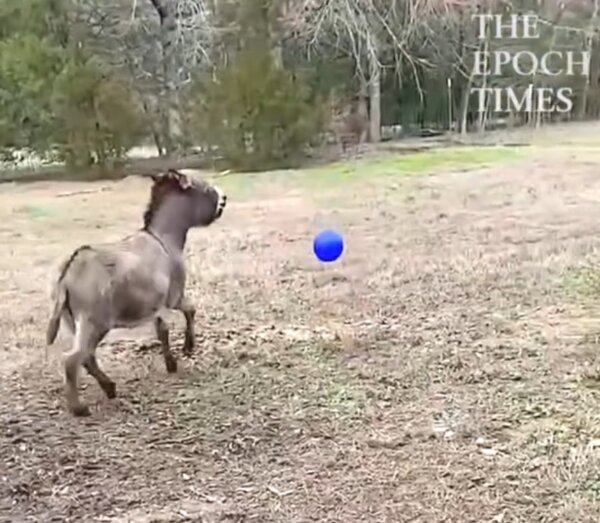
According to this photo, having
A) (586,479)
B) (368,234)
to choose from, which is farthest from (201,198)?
(368,234)

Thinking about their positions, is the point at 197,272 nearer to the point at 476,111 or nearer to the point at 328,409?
the point at 328,409

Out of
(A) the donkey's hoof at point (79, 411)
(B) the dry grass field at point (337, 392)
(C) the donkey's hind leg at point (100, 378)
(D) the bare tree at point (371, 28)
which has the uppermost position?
(D) the bare tree at point (371, 28)

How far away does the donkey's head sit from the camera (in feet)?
14.5

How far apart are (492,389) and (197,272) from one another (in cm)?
292

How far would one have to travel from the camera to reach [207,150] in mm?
14531

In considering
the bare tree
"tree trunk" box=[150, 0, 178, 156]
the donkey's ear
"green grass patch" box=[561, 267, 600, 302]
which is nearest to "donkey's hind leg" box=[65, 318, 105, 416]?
the donkey's ear

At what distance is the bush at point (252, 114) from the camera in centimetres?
1397

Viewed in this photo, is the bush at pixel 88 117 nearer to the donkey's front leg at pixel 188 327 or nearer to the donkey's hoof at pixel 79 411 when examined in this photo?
the donkey's front leg at pixel 188 327

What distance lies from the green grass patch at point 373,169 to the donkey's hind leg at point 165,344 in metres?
6.61

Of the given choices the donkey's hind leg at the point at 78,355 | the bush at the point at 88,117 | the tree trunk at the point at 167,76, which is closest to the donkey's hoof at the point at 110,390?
the donkey's hind leg at the point at 78,355

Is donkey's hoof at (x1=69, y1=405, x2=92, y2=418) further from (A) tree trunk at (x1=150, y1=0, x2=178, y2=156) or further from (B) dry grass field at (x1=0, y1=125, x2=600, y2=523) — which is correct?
(A) tree trunk at (x1=150, y1=0, x2=178, y2=156)

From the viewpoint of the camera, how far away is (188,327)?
4.51 metres

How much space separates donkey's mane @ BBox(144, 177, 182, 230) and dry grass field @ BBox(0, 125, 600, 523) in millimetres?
637

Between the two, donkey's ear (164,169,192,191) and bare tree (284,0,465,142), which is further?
bare tree (284,0,465,142)
